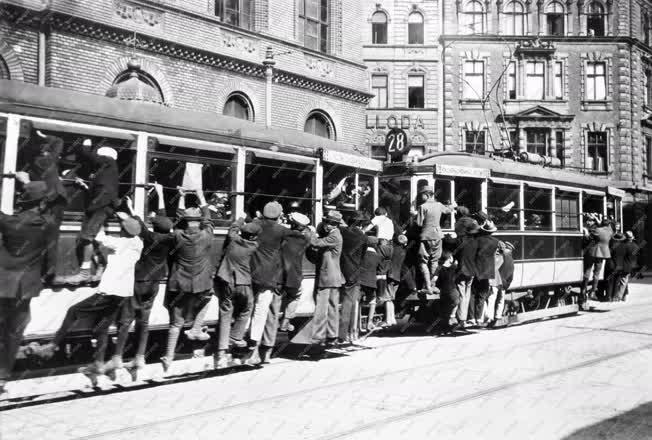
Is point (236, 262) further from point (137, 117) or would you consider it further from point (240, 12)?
point (240, 12)

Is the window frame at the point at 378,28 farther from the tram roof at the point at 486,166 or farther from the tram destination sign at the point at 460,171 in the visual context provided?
the tram destination sign at the point at 460,171

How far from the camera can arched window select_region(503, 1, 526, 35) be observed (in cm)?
3703

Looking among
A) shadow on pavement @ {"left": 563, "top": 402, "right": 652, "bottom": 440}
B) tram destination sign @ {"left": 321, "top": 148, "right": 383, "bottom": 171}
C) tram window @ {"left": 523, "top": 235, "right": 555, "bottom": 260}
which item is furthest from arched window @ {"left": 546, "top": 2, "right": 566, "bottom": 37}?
shadow on pavement @ {"left": 563, "top": 402, "right": 652, "bottom": 440}

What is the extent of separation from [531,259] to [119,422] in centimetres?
1022

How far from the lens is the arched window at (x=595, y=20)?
122 feet

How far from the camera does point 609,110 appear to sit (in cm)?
3700

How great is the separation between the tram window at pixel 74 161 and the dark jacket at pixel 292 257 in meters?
2.06

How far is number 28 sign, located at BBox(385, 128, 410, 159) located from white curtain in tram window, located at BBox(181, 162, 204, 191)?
5.31 metres

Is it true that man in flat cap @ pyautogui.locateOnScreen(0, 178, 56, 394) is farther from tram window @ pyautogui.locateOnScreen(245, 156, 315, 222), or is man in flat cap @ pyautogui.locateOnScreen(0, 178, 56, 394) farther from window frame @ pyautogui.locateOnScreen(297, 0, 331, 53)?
window frame @ pyautogui.locateOnScreen(297, 0, 331, 53)

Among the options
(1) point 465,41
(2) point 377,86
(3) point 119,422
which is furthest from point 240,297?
(1) point 465,41

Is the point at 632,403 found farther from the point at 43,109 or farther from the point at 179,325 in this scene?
the point at 43,109

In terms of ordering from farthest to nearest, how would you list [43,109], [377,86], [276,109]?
[377,86]
[276,109]
[43,109]

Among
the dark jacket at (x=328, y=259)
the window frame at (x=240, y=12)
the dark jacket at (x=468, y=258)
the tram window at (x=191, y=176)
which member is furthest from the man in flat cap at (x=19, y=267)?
the window frame at (x=240, y=12)

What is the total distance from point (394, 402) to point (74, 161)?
468 centimetres
